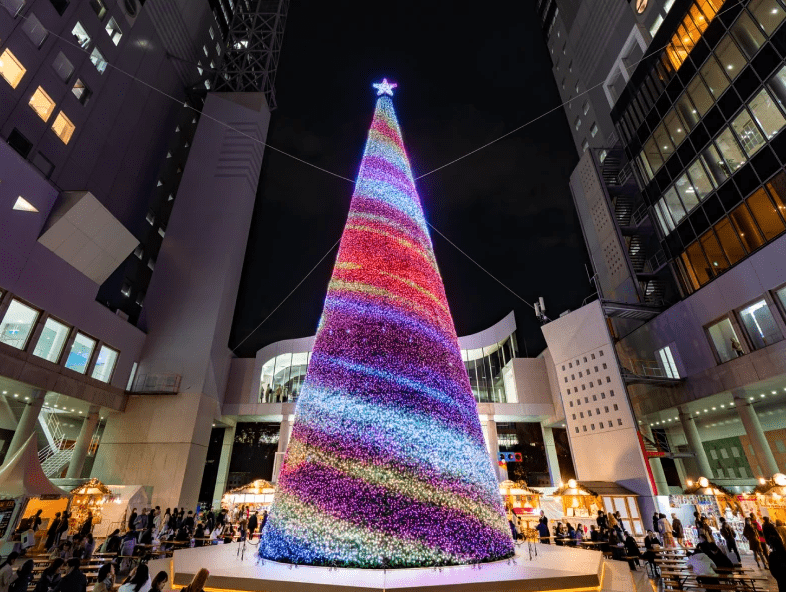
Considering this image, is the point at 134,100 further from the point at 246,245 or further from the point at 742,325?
the point at 742,325

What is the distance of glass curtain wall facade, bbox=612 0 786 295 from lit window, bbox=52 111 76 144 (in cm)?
3326

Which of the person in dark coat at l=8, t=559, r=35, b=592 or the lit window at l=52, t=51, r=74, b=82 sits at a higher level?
the lit window at l=52, t=51, r=74, b=82

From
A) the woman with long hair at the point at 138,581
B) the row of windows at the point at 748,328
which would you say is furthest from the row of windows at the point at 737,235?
the woman with long hair at the point at 138,581

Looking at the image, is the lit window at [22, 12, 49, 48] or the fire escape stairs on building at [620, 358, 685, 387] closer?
the lit window at [22, 12, 49, 48]

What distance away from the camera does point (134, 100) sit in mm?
27781

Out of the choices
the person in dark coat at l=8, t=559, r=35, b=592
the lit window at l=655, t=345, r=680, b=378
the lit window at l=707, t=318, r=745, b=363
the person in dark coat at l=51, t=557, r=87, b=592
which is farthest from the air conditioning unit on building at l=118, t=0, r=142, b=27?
the lit window at l=655, t=345, r=680, b=378

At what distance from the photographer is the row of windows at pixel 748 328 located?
1627 cm

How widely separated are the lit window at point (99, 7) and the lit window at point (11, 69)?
759cm

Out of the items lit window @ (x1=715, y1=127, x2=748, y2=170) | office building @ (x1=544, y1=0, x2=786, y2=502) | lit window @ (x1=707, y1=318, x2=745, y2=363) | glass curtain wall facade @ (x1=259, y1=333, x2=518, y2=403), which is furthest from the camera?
glass curtain wall facade @ (x1=259, y1=333, x2=518, y2=403)

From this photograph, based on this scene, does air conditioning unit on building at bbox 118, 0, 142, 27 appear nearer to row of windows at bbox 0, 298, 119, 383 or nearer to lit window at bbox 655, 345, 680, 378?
row of windows at bbox 0, 298, 119, 383

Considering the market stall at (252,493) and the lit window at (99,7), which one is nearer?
the market stall at (252,493)

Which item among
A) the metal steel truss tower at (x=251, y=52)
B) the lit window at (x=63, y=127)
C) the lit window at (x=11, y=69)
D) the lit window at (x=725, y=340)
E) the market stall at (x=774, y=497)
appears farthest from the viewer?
the metal steel truss tower at (x=251, y=52)

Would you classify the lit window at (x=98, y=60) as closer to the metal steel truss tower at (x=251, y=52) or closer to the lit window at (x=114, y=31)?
the lit window at (x=114, y=31)

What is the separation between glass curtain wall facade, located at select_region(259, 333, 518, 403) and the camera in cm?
3312
